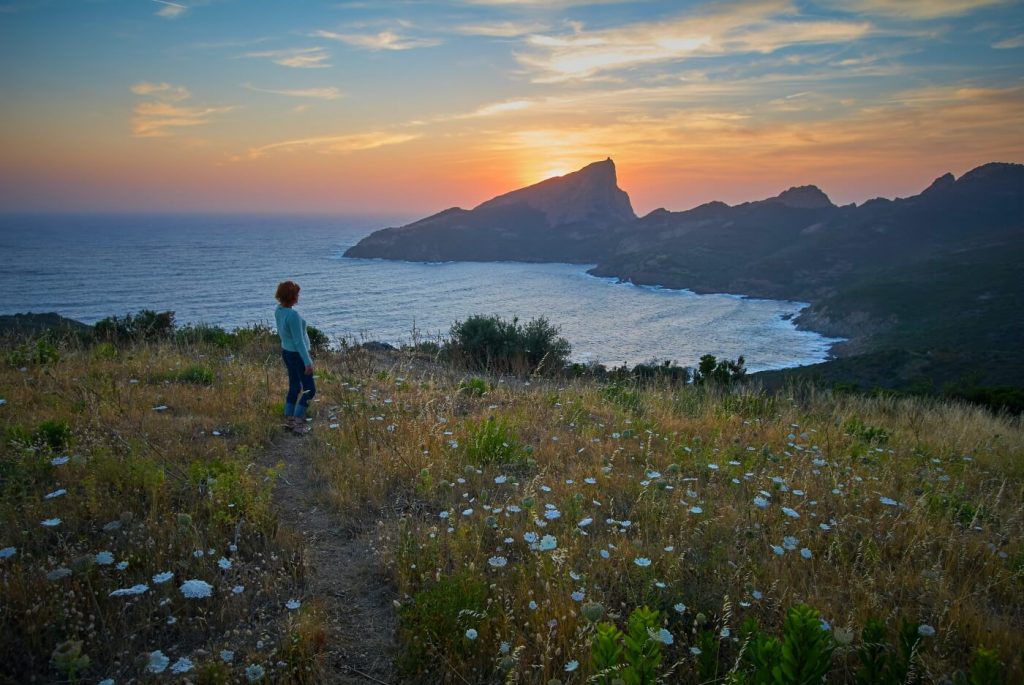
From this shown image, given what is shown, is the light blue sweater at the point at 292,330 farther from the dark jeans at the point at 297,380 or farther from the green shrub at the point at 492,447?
the green shrub at the point at 492,447

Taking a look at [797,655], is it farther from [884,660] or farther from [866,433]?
[866,433]

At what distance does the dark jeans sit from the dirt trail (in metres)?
2.06

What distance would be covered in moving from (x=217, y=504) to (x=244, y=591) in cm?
114

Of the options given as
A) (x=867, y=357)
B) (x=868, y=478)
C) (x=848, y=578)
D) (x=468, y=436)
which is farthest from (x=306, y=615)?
(x=867, y=357)

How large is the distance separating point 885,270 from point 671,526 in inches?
6304

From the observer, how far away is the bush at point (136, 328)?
15352 mm

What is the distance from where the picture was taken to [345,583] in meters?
4.12

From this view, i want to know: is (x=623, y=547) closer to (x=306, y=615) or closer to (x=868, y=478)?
(x=306, y=615)

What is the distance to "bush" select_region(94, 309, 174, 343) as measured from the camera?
1535 centimetres

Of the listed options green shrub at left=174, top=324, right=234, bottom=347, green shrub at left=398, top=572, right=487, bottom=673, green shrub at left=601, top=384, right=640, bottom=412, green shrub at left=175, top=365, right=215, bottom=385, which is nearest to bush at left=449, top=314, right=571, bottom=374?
green shrub at left=601, top=384, right=640, bottom=412

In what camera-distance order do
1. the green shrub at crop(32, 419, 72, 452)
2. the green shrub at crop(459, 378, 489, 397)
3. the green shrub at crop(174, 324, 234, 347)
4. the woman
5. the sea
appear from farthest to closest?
the sea < the green shrub at crop(174, 324, 234, 347) < the green shrub at crop(459, 378, 489, 397) < the woman < the green shrub at crop(32, 419, 72, 452)

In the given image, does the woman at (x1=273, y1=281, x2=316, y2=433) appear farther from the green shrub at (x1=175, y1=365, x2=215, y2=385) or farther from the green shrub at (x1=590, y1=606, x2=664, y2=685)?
the green shrub at (x1=590, y1=606, x2=664, y2=685)

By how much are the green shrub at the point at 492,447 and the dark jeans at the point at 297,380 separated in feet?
9.43

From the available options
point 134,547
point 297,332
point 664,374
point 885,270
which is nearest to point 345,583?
point 134,547
